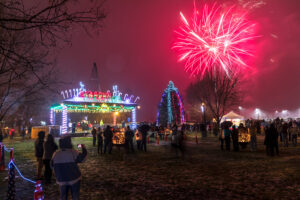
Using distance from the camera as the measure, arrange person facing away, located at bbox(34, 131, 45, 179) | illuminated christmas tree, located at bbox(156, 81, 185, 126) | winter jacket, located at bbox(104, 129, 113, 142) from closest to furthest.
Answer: person facing away, located at bbox(34, 131, 45, 179) → winter jacket, located at bbox(104, 129, 113, 142) → illuminated christmas tree, located at bbox(156, 81, 185, 126)

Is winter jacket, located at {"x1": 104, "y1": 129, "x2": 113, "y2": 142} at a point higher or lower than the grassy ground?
higher

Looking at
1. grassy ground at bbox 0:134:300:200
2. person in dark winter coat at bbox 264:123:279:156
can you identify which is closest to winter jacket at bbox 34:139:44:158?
grassy ground at bbox 0:134:300:200

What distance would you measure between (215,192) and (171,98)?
42.1 m

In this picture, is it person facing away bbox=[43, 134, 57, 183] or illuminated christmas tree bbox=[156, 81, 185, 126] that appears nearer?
person facing away bbox=[43, 134, 57, 183]

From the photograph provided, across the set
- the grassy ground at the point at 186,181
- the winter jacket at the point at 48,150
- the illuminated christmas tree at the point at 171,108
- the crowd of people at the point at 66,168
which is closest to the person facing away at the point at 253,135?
the grassy ground at the point at 186,181

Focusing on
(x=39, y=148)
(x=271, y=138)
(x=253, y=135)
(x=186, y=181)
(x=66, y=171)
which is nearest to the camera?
(x=66, y=171)

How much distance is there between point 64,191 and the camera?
4395 millimetres

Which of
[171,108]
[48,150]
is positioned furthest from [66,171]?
[171,108]

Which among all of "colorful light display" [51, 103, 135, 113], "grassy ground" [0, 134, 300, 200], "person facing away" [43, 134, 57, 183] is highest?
"colorful light display" [51, 103, 135, 113]

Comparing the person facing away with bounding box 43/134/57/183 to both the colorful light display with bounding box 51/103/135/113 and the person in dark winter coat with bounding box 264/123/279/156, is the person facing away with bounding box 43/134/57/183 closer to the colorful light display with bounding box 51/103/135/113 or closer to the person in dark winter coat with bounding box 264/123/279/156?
the person in dark winter coat with bounding box 264/123/279/156

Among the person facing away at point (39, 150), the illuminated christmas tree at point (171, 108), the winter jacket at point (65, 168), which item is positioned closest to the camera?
the winter jacket at point (65, 168)

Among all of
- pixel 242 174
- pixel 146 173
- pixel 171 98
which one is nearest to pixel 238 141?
pixel 242 174

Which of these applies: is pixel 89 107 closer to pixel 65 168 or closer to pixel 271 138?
pixel 271 138

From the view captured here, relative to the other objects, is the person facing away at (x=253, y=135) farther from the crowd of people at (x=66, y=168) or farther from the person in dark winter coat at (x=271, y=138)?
the crowd of people at (x=66, y=168)
